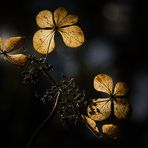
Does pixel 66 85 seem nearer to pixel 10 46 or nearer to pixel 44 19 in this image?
pixel 10 46

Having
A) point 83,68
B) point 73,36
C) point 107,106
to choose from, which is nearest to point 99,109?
point 107,106

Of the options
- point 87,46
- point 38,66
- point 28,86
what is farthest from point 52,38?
point 87,46

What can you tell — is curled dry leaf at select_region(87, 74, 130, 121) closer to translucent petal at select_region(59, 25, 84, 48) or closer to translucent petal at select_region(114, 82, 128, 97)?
translucent petal at select_region(114, 82, 128, 97)

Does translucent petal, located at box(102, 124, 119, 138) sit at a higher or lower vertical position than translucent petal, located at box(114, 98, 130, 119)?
lower

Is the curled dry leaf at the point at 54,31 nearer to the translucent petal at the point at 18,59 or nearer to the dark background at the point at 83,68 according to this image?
the translucent petal at the point at 18,59

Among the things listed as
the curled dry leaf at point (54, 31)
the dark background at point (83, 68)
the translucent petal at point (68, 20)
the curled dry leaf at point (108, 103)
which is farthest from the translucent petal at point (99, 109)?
the dark background at point (83, 68)

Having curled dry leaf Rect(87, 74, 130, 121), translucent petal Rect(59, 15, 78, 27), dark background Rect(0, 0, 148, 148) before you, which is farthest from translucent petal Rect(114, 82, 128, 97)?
dark background Rect(0, 0, 148, 148)
